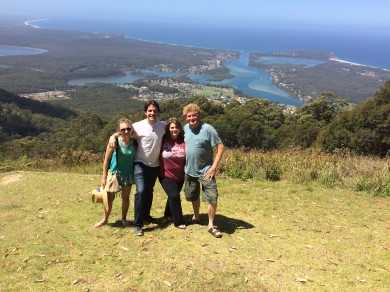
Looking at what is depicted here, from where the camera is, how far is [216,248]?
4.33m

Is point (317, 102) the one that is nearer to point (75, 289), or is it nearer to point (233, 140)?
point (233, 140)

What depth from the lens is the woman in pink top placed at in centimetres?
451

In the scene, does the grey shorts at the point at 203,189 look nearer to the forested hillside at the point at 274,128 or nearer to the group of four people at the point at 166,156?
the group of four people at the point at 166,156

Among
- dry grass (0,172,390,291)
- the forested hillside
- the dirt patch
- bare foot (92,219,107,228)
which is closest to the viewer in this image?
dry grass (0,172,390,291)

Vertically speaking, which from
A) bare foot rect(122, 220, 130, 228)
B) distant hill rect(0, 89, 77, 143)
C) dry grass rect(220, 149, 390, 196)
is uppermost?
dry grass rect(220, 149, 390, 196)

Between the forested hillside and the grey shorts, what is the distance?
221 inches

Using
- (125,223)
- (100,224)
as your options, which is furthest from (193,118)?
(100,224)

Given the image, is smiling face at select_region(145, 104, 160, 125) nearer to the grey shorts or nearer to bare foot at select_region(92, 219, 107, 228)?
the grey shorts

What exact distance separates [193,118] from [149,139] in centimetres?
63

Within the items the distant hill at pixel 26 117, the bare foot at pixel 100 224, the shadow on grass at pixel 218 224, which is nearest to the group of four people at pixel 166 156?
the shadow on grass at pixel 218 224

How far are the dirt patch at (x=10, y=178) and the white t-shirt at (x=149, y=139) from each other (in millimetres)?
5403

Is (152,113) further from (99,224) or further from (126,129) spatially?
(99,224)

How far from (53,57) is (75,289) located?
170844 mm

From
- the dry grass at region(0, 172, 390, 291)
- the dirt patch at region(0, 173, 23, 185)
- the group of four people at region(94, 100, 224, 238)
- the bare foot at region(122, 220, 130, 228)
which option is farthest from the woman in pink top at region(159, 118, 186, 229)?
A: the dirt patch at region(0, 173, 23, 185)
